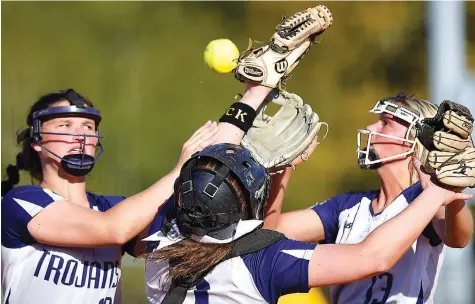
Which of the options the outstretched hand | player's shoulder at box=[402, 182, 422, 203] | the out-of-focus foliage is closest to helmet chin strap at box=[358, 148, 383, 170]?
player's shoulder at box=[402, 182, 422, 203]

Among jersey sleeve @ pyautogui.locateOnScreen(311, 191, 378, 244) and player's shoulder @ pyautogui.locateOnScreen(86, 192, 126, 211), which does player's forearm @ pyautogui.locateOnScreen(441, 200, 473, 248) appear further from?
player's shoulder @ pyautogui.locateOnScreen(86, 192, 126, 211)

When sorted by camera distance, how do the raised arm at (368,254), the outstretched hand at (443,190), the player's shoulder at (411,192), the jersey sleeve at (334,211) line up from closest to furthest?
the raised arm at (368,254), the outstretched hand at (443,190), the player's shoulder at (411,192), the jersey sleeve at (334,211)

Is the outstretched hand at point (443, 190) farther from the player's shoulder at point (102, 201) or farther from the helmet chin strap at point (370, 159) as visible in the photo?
the player's shoulder at point (102, 201)

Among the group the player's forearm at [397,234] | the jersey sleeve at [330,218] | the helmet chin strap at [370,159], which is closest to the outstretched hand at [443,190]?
the player's forearm at [397,234]

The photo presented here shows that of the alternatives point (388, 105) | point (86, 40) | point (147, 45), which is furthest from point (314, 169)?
point (388, 105)

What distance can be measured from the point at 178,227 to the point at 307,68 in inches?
322

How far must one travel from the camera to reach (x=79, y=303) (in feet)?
12.7

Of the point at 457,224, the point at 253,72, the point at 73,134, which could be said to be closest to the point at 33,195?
the point at 73,134

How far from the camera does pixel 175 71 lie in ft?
37.6

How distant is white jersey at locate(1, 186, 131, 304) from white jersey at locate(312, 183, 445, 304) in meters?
1.28

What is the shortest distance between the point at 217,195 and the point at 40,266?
1389mm

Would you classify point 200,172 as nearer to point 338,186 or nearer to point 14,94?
point 338,186

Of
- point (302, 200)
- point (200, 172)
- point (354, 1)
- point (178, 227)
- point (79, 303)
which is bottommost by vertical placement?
point (302, 200)

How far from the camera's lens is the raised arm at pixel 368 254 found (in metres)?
2.85
